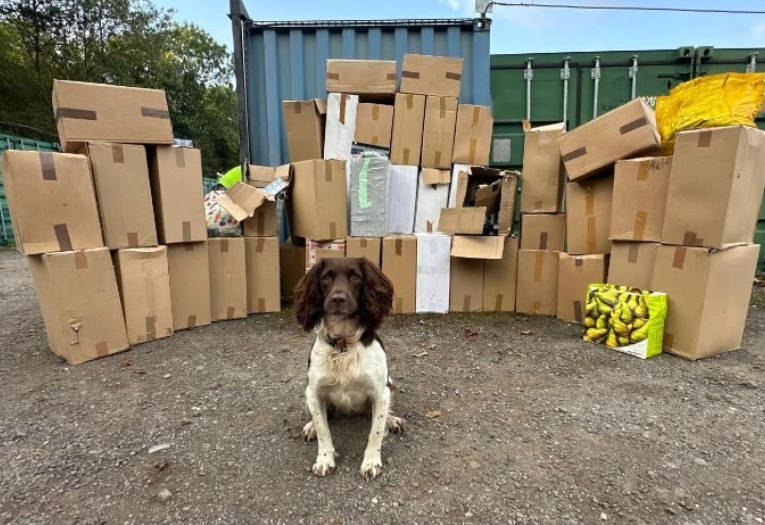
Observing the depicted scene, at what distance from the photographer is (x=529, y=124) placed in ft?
15.3

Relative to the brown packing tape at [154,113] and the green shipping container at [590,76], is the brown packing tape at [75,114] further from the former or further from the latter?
the green shipping container at [590,76]

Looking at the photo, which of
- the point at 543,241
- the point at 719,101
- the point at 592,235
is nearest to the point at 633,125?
the point at 719,101

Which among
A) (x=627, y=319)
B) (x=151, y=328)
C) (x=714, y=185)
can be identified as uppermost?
(x=714, y=185)

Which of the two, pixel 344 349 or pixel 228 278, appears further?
pixel 228 278

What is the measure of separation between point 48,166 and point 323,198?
6.70ft

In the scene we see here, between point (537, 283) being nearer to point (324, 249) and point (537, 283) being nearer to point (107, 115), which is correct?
point (324, 249)

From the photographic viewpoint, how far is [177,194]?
342 cm

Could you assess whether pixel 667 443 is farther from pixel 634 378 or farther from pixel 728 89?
pixel 728 89

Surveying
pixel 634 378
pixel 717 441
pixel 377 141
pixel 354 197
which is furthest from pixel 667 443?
pixel 377 141

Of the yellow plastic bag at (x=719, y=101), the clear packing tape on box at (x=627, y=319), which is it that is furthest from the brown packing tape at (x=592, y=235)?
the yellow plastic bag at (x=719, y=101)

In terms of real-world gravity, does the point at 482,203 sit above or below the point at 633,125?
below

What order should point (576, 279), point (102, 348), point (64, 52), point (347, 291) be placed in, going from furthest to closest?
point (64, 52) < point (576, 279) < point (102, 348) < point (347, 291)

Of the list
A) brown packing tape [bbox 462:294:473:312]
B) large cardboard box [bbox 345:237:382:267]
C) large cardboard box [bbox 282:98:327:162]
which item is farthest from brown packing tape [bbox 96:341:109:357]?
brown packing tape [bbox 462:294:473:312]

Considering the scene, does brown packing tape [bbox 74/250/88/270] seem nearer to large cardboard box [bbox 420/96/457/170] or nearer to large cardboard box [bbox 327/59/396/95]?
large cardboard box [bbox 327/59/396/95]
